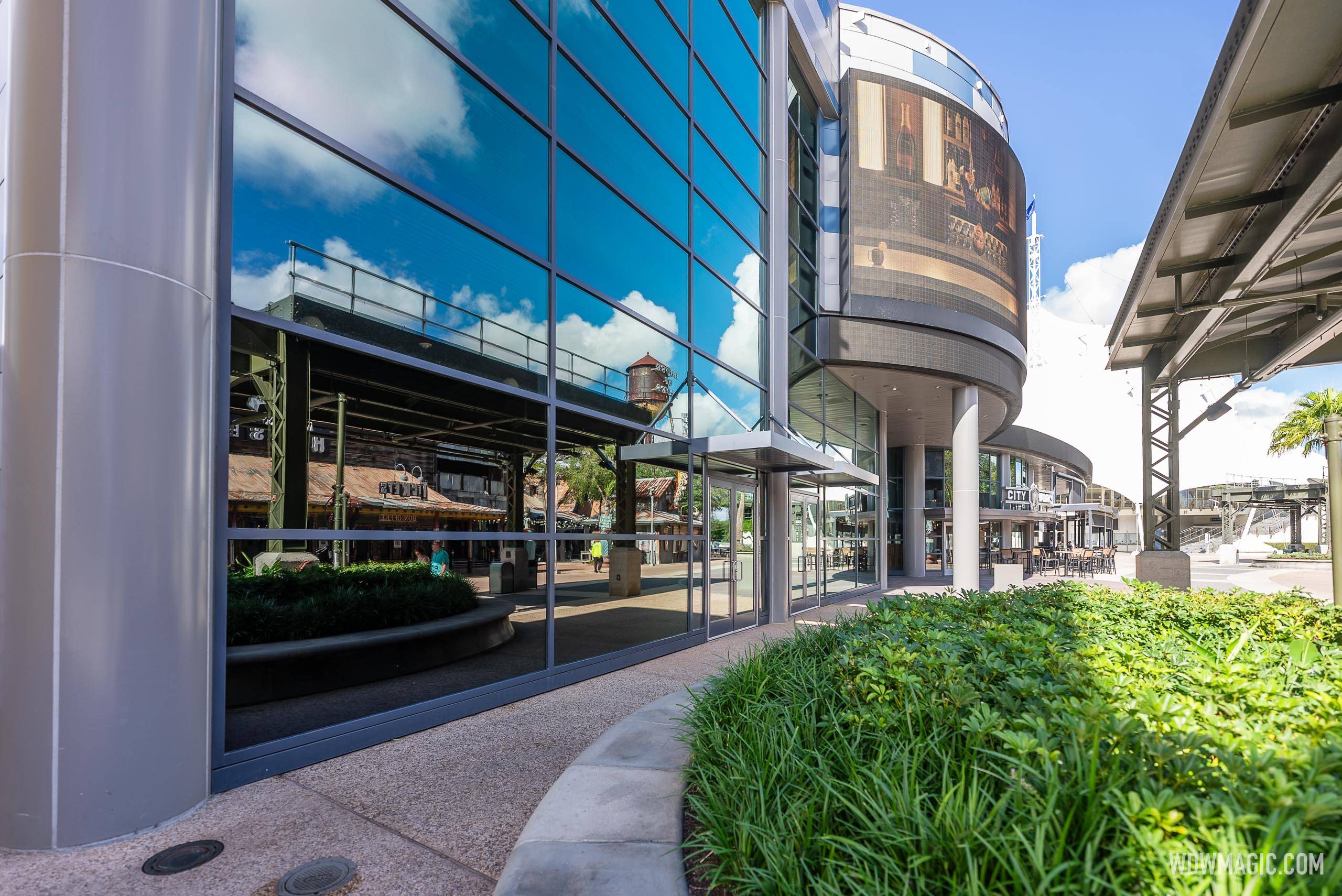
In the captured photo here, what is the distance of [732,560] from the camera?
12.9 metres

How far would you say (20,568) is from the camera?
3.98 meters

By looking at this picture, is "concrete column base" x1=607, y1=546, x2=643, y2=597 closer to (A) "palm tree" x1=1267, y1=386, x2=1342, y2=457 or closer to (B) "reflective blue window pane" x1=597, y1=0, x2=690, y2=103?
(B) "reflective blue window pane" x1=597, y1=0, x2=690, y2=103

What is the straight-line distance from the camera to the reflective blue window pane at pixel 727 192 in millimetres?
12156

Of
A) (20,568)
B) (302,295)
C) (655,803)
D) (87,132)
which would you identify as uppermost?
(87,132)

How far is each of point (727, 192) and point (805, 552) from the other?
8.65m

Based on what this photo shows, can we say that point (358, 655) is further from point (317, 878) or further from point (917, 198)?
point (917, 198)

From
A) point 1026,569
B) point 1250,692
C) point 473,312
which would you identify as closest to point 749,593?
point 473,312

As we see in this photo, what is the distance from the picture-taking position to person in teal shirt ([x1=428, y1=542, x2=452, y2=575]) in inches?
271

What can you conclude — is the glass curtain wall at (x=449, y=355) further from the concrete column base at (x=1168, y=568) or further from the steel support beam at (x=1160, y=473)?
the steel support beam at (x=1160, y=473)

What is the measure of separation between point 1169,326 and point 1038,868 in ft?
46.2

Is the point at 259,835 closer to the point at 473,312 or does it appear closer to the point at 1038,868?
the point at 1038,868

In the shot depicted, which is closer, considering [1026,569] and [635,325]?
[635,325]

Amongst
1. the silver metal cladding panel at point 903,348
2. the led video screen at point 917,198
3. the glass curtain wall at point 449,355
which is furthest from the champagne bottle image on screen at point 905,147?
the glass curtain wall at point 449,355

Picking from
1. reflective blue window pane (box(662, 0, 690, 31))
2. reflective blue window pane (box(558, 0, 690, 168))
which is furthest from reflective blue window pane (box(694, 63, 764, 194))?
reflective blue window pane (box(558, 0, 690, 168))
